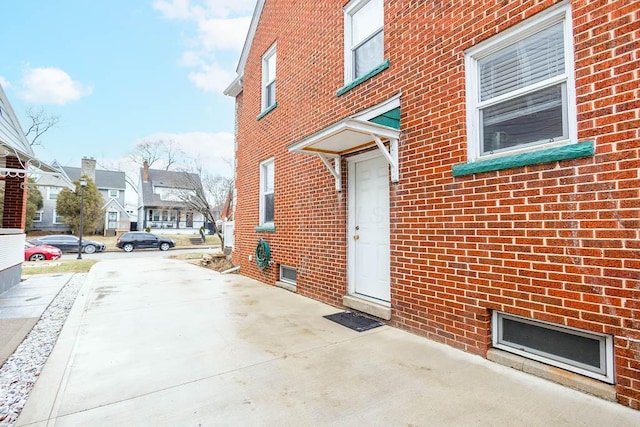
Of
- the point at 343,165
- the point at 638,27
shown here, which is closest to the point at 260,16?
the point at 343,165

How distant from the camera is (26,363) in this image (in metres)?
2.97

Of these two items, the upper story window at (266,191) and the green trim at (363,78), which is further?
the upper story window at (266,191)

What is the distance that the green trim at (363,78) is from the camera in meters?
4.15

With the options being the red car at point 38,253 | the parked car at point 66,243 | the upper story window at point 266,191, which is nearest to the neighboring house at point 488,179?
the upper story window at point 266,191

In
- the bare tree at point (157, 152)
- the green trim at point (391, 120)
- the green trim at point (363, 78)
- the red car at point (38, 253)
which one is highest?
the bare tree at point (157, 152)

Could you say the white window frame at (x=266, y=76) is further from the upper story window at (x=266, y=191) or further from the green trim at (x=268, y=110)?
the upper story window at (x=266, y=191)

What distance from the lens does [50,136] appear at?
29953 millimetres

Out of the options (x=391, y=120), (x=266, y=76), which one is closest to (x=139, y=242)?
(x=266, y=76)

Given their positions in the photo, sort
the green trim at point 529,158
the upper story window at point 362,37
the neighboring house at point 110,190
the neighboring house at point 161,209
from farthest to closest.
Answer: the neighboring house at point 161,209
the neighboring house at point 110,190
the upper story window at point 362,37
the green trim at point 529,158

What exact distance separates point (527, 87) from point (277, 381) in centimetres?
339

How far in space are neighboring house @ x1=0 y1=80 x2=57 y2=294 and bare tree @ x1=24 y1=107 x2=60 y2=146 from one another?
2903cm

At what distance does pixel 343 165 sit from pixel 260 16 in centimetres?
581

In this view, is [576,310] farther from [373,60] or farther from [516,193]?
[373,60]

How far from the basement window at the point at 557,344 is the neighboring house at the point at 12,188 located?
834 cm
